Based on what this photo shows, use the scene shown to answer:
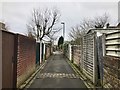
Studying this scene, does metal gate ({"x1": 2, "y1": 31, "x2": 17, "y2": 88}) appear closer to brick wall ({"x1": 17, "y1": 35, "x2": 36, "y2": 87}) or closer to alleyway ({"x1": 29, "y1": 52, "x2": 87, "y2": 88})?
brick wall ({"x1": 17, "y1": 35, "x2": 36, "y2": 87})

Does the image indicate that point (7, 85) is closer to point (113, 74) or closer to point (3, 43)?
point (3, 43)

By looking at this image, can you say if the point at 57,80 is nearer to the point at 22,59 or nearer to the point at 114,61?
the point at 22,59

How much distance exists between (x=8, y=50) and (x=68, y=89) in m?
3.26

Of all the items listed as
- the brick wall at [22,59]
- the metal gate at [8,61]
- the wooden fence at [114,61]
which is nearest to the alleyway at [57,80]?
the brick wall at [22,59]

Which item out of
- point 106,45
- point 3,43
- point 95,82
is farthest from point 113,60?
point 95,82

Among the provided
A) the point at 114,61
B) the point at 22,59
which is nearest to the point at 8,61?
the point at 22,59

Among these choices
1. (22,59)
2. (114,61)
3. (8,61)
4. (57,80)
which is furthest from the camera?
(57,80)

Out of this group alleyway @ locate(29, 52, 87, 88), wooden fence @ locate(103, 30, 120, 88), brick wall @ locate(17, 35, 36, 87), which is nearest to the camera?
wooden fence @ locate(103, 30, 120, 88)

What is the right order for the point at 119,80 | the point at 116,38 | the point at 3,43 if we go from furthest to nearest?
the point at 3,43, the point at 116,38, the point at 119,80

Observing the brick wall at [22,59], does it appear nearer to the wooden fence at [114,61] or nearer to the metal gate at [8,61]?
the metal gate at [8,61]

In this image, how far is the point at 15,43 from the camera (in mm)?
9719

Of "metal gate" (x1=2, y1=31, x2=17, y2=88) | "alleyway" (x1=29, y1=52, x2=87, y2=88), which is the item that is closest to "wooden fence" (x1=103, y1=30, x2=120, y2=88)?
"metal gate" (x1=2, y1=31, x2=17, y2=88)

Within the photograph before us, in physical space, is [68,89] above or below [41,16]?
below

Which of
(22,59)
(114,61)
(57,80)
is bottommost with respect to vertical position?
(57,80)
